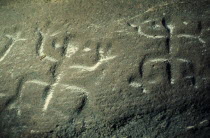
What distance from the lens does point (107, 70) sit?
151 centimetres

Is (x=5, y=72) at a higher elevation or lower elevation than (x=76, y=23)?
lower

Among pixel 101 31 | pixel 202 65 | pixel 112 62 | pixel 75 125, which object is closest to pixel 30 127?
pixel 75 125

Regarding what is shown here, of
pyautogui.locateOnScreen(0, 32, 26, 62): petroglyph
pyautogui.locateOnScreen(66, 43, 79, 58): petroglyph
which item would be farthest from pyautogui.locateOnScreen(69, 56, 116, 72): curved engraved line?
pyautogui.locateOnScreen(0, 32, 26, 62): petroglyph

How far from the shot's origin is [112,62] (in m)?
1.55

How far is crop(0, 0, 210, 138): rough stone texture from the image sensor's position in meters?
1.30

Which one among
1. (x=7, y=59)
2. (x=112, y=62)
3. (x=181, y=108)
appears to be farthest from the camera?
(x=7, y=59)

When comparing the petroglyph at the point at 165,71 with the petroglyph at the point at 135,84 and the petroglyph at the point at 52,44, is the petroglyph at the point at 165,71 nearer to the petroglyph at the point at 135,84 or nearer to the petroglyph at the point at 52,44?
the petroglyph at the point at 135,84

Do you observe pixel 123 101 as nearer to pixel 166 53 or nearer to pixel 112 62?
pixel 112 62

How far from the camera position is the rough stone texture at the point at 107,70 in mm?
1297

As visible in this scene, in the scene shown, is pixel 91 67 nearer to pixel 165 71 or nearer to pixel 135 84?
pixel 135 84

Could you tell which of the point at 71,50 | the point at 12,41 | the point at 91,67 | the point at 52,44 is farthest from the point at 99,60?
the point at 12,41

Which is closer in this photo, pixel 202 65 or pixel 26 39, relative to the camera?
pixel 202 65

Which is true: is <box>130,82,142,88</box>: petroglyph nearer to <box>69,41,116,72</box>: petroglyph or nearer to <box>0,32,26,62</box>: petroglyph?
<box>69,41,116,72</box>: petroglyph

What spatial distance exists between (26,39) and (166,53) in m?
0.93
